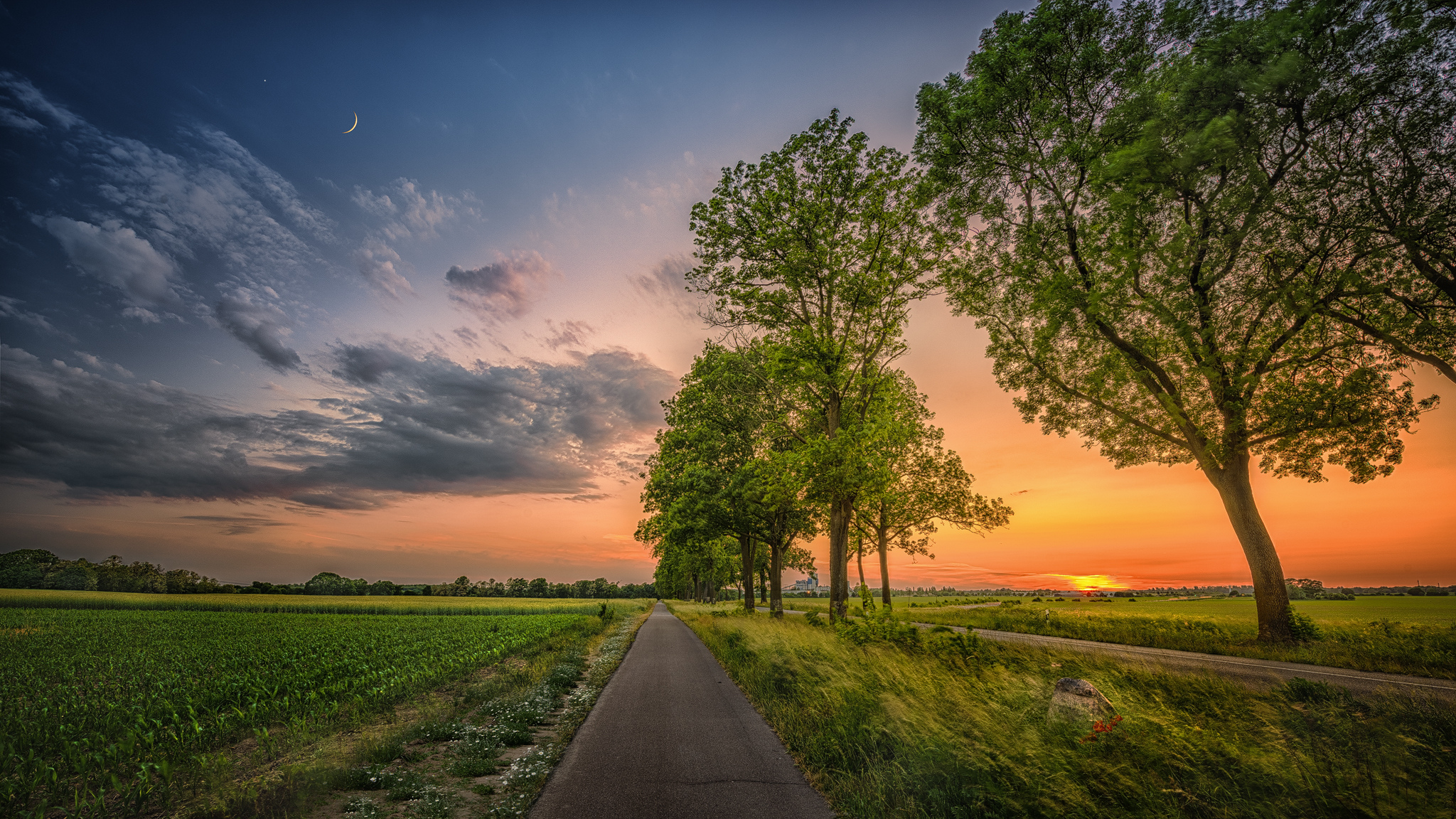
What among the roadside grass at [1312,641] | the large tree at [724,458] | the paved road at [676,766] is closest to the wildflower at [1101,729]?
the paved road at [676,766]

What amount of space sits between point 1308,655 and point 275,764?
20.8 m

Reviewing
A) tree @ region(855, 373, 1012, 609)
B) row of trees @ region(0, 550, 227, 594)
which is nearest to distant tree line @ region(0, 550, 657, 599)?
row of trees @ region(0, 550, 227, 594)

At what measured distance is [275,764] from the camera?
22.2 feet

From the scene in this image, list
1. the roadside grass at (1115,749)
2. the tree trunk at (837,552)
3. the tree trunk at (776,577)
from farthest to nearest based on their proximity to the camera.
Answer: the tree trunk at (776,577) < the tree trunk at (837,552) < the roadside grass at (1115,749)

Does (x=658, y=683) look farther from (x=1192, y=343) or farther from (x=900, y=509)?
(x=900, y=509)

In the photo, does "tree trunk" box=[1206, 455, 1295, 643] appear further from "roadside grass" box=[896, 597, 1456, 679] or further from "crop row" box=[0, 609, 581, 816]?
"crop row" box=[0, 609, 581, 816]

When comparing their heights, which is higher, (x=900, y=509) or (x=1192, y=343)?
(x=1192, y=343)

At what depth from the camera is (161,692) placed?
1052 cm

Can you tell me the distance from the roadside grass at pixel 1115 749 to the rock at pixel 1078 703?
11 centimetres

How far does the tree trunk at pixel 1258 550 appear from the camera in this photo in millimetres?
14196

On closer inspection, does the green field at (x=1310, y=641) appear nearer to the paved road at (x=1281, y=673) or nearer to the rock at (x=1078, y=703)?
the paved road at (x=1281, y=673)

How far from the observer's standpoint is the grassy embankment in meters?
5.79

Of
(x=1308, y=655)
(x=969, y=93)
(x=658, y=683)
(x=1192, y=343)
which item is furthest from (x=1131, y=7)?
(x=658, y=683)

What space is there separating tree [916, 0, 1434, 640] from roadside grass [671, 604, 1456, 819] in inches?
412
